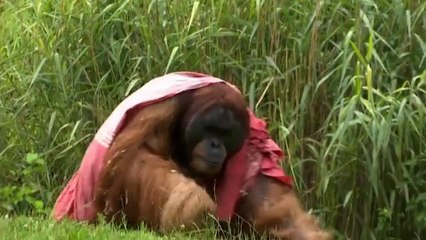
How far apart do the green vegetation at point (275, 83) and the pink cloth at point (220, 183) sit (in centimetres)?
29

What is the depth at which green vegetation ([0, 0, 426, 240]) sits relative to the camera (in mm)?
4988

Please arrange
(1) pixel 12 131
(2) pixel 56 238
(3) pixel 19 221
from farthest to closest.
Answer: (1) pixel 12 131
(3) pixel 19 221
(2) pixel 56 238

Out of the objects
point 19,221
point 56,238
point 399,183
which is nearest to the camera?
point 56,238

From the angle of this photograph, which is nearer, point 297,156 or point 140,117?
point 140,117

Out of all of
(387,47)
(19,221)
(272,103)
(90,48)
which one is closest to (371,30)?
(387,47)

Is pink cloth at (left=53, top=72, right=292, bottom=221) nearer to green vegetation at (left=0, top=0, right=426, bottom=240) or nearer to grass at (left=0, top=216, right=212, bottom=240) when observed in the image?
green vegetation at (left=0, top=0, right=426, bottom=240)

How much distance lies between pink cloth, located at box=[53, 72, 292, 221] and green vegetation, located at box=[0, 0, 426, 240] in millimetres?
292

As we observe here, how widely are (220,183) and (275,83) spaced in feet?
2.28

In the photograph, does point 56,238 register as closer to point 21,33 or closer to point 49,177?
point 49,177

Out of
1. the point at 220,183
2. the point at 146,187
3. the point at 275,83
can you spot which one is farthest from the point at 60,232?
the point at 275,83

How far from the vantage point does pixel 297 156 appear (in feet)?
17.1

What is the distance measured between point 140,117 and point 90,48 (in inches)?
42.7

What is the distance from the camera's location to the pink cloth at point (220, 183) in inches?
182

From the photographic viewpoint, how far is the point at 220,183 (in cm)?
479
